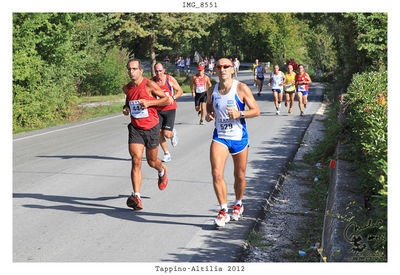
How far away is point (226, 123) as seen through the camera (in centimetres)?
605

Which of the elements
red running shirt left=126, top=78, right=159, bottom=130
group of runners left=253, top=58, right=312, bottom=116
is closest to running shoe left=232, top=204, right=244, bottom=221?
red running shirt left=126, top=78, right=159, bottom=130

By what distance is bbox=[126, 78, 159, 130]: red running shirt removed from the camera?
6.93m

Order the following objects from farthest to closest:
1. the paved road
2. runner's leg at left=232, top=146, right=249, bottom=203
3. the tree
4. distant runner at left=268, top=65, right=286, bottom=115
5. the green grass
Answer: the tree → distant runner at left=268, top=65, right=286, bottom=115 → the green grass → runner's leg at left=232, top=146, right=249, bottom=203 → the paved road

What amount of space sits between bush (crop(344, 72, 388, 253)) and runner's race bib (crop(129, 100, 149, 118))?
2.89m

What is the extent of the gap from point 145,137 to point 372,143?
10.1ft

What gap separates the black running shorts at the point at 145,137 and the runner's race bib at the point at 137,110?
187 millimetres

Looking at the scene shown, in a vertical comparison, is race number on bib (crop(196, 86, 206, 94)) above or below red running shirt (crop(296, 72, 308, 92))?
below

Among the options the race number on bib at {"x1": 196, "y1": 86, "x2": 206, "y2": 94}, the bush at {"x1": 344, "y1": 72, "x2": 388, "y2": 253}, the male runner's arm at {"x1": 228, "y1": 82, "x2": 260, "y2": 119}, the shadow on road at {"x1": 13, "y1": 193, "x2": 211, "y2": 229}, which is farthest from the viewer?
the race number on bib at {"x1": 196, "y1": 86, "x2": 206, "y2": 94}

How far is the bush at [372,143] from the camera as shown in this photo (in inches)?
171

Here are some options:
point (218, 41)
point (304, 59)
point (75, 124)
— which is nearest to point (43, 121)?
point (75, 124)

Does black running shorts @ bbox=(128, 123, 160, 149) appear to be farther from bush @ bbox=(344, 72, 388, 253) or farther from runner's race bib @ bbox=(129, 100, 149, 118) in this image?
bush @ bbox=(344, 72, 388, 253)

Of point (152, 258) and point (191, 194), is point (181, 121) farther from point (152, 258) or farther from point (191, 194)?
point (152, 258)

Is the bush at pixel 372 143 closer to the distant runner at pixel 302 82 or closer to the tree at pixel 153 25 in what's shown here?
the distant runner at pixel 302 82

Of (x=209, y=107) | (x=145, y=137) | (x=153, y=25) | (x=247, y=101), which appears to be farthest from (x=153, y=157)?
(x=153, y=25)
